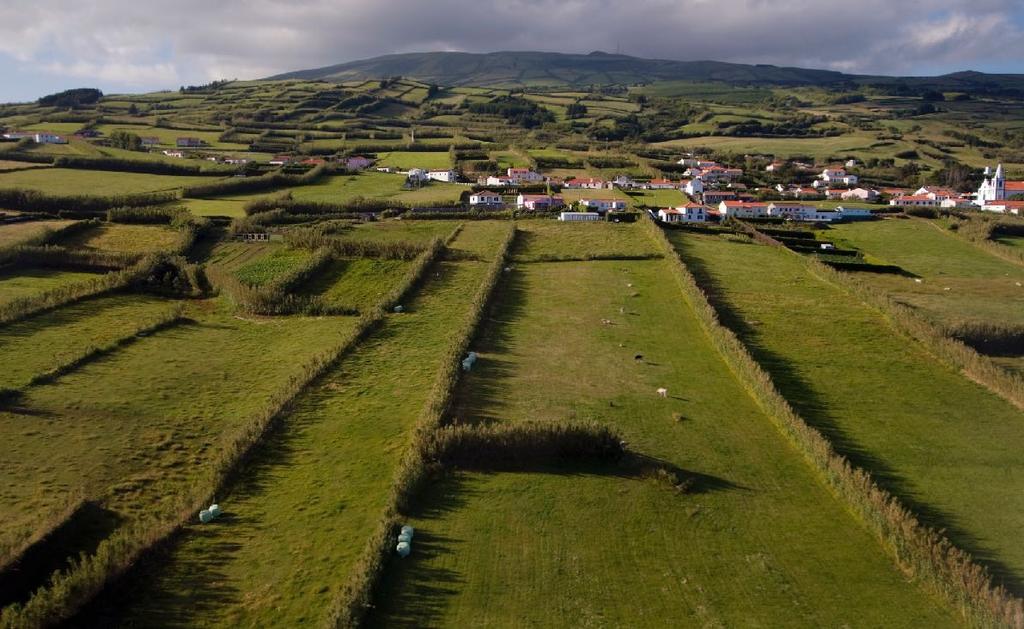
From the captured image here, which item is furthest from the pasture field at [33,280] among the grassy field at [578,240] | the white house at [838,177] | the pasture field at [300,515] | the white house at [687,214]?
the white house at [838,177]

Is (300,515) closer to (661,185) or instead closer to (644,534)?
(644,534)

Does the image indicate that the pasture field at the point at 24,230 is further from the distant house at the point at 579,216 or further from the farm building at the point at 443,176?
the farm building at the point at 443,176

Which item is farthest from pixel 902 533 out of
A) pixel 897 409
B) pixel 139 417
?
pixel 139 417

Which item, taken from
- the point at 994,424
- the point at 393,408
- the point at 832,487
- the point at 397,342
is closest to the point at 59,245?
the point at 397,342

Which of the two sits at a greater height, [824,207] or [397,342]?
[824,207]

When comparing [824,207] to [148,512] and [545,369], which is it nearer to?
[545,369]

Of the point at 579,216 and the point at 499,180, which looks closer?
the point at 579,216
